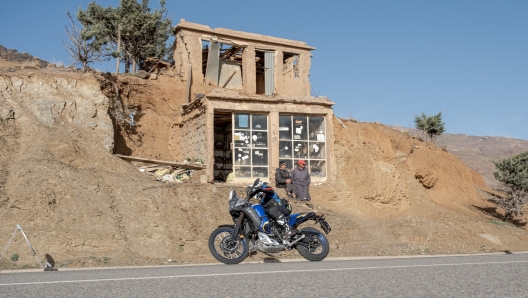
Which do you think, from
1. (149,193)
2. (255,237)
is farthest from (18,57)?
(255,237)

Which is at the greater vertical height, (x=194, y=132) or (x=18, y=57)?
(x=18, y=57)

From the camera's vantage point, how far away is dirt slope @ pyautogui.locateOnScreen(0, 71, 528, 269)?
14.1m

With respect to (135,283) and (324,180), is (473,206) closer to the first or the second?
(324,180)

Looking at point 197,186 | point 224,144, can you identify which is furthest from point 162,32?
point 197,186

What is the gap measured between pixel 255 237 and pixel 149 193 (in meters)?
6.81

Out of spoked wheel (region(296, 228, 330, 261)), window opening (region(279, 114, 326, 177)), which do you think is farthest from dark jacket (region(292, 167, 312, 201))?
spoked wheel (region(296, 228, 330, 261))

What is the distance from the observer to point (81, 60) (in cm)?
2750

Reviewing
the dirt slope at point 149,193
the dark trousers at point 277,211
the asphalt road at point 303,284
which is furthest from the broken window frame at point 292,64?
the asphalt road at point 303,284

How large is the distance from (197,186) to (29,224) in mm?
5512

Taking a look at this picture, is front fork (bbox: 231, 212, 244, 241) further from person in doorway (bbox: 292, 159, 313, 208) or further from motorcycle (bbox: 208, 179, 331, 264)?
person in doorway (bbox: 292, 159, 313, 208)

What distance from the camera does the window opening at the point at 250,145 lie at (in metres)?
20.8

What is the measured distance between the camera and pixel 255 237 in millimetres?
10523

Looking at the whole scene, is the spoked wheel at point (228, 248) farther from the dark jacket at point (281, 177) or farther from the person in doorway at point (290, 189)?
the dark jacket at point (281, 177)

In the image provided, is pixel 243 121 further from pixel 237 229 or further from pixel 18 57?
pixel 18 57
